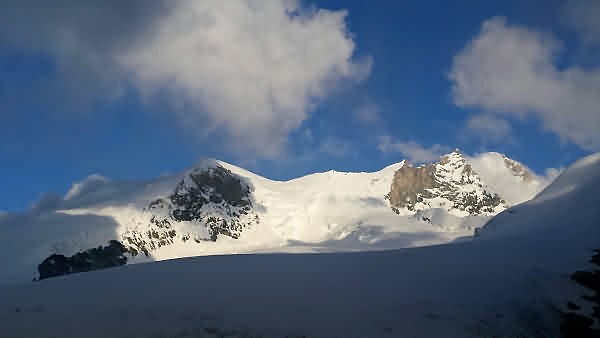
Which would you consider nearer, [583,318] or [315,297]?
[315,297]

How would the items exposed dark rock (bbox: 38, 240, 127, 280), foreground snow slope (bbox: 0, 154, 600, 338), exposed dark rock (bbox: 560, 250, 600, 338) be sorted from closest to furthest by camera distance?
foreground snow slope (bbox: 0, 154, 600, 338) < exposed dark rock (bbox: 560, 250, 600, 338) < exposed dark rock (bbox: 38, 240, 127, 280)

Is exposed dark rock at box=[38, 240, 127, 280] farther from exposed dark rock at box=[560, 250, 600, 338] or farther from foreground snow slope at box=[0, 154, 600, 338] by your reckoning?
exposed dark rock at box=[560, 250, 600, 338]

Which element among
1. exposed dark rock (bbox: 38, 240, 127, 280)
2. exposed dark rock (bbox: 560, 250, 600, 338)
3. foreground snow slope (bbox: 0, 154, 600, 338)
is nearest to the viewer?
foreground snow slope (bbox: 0, 154, 600, 338)

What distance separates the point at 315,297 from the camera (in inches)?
830

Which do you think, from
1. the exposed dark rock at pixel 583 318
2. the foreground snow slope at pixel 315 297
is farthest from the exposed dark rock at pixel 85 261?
the exposed dark rock at pixel 583 318

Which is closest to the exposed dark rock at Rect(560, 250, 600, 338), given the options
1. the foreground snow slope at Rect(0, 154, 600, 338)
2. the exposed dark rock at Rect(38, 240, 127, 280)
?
the foreground snow slope at Rect(0, 154, 600, 338)

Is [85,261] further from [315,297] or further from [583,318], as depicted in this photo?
[583,318]

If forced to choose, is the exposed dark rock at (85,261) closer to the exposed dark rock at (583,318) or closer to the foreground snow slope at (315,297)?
the foreground snow slope at (315,297)

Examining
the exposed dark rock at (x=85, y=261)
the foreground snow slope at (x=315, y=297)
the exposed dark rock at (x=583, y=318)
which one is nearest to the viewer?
the foreground snow slope at (x=315, y=297)

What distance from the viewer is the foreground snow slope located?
677 inches

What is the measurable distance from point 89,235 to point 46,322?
175 meters

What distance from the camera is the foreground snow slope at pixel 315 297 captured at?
1719 centimetres

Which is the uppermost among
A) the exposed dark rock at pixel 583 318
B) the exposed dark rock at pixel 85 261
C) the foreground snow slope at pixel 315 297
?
the exposed dark rock at pixel 85 261

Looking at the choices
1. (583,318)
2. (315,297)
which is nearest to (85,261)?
(315,297)
